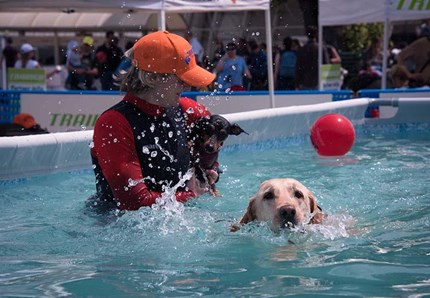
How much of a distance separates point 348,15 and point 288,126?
6.43 meters

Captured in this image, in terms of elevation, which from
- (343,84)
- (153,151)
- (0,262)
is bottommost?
(343,84)

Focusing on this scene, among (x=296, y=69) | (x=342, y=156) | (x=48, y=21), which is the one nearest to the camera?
(x=342, y=156)

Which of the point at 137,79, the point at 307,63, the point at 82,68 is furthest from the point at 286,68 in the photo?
the point at 137,79

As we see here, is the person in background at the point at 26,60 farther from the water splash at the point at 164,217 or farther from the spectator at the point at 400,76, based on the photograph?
the water splash at the point at 164,217

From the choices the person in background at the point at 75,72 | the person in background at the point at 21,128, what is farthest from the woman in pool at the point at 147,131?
the person in background at the point at 75,72

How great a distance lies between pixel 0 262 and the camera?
17.1 ft

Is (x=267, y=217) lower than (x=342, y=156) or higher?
higher

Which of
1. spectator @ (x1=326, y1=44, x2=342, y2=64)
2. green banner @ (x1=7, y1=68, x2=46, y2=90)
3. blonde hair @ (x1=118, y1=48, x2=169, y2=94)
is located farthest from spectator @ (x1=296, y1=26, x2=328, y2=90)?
blonde hair @ (x1=118, y1=48, x2=169, y2=94)

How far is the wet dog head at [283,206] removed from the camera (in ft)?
17.3

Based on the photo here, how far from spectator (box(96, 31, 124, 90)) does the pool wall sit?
19.3 feet

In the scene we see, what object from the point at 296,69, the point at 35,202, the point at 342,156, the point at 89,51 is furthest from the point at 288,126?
the point at 89,51

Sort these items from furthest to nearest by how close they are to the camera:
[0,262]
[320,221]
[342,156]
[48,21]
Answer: [48,21]
[342,156]
[320,221]
[0,262]

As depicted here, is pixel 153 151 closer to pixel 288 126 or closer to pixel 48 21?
pixel 288 126

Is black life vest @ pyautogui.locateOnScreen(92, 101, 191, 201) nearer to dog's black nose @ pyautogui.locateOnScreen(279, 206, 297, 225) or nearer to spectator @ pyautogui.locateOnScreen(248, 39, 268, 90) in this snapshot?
dog's black nose @ pyautogui.locateOnScreen(279, 206, 297, 225)
